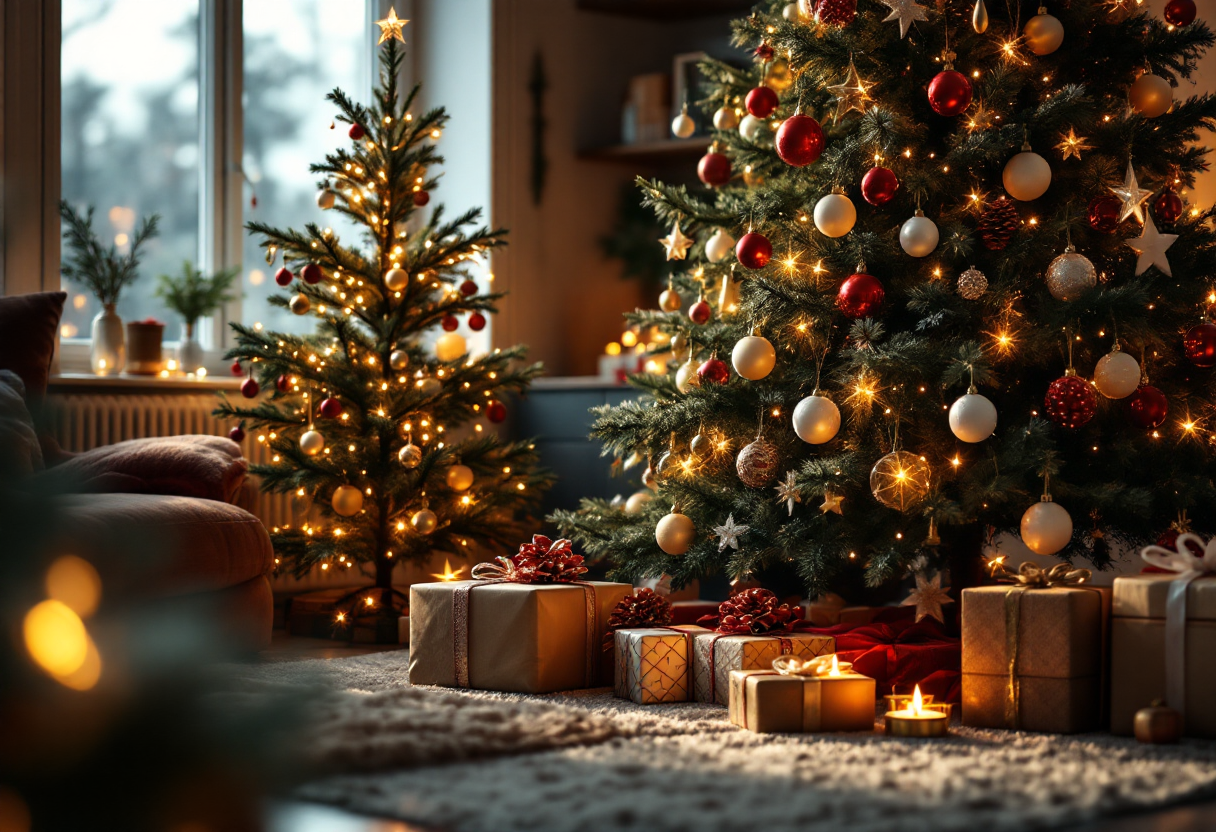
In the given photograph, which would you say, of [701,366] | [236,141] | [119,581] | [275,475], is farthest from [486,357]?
[119,581]

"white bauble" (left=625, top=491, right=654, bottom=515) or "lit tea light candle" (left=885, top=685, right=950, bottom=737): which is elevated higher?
"white bauble" (left=625, top=491, right=654, bottom=515)

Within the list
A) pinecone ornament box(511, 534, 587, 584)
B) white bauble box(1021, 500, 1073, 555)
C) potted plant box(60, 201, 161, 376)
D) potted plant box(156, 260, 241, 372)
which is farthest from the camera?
potted plant box(156, 260, 241, 372)

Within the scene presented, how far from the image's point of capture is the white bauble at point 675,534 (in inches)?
109

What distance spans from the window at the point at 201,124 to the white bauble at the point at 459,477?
3.65 ft

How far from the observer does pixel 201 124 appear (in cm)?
407

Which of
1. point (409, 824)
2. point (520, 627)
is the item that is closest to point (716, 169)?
point (520, 627)

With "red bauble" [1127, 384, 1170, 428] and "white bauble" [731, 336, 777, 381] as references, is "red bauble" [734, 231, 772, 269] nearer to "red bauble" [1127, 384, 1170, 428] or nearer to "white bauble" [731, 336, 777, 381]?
"white bauble" [731, 336, 777, 381]

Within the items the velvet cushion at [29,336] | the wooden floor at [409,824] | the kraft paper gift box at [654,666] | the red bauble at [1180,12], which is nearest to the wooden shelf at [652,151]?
the red bauble at [1180,12]

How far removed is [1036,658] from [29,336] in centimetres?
234

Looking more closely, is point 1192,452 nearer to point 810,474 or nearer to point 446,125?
point 810,474

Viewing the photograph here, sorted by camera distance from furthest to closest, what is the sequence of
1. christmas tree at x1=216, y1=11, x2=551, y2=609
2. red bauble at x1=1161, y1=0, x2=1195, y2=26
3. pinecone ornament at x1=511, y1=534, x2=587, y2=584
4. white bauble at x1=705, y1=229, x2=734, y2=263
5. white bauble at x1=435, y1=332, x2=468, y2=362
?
white bauble at x1=435, y1=332, x2=468, y2=362 < christmas tree at x1=216, y1=11, x2=551, y2=609 < white bauble at x1=705, y1=229, x2=734, y2=263 < red bauble at x1=1161, y1=0, x2=1195, y2=26 < pinecone ornament at x1=511, y1=534, x2=587, y2=584

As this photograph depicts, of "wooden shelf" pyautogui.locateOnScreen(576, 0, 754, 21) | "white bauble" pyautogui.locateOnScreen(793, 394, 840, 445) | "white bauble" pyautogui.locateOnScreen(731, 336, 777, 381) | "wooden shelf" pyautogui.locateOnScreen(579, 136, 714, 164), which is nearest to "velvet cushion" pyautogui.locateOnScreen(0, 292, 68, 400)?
"white bauble" pyautogui.locateOnScreen(731, 336, 777, 381)

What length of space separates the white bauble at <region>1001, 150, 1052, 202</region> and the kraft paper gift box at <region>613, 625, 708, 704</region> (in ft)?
3.68

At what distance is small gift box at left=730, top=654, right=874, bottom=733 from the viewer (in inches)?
80.8
